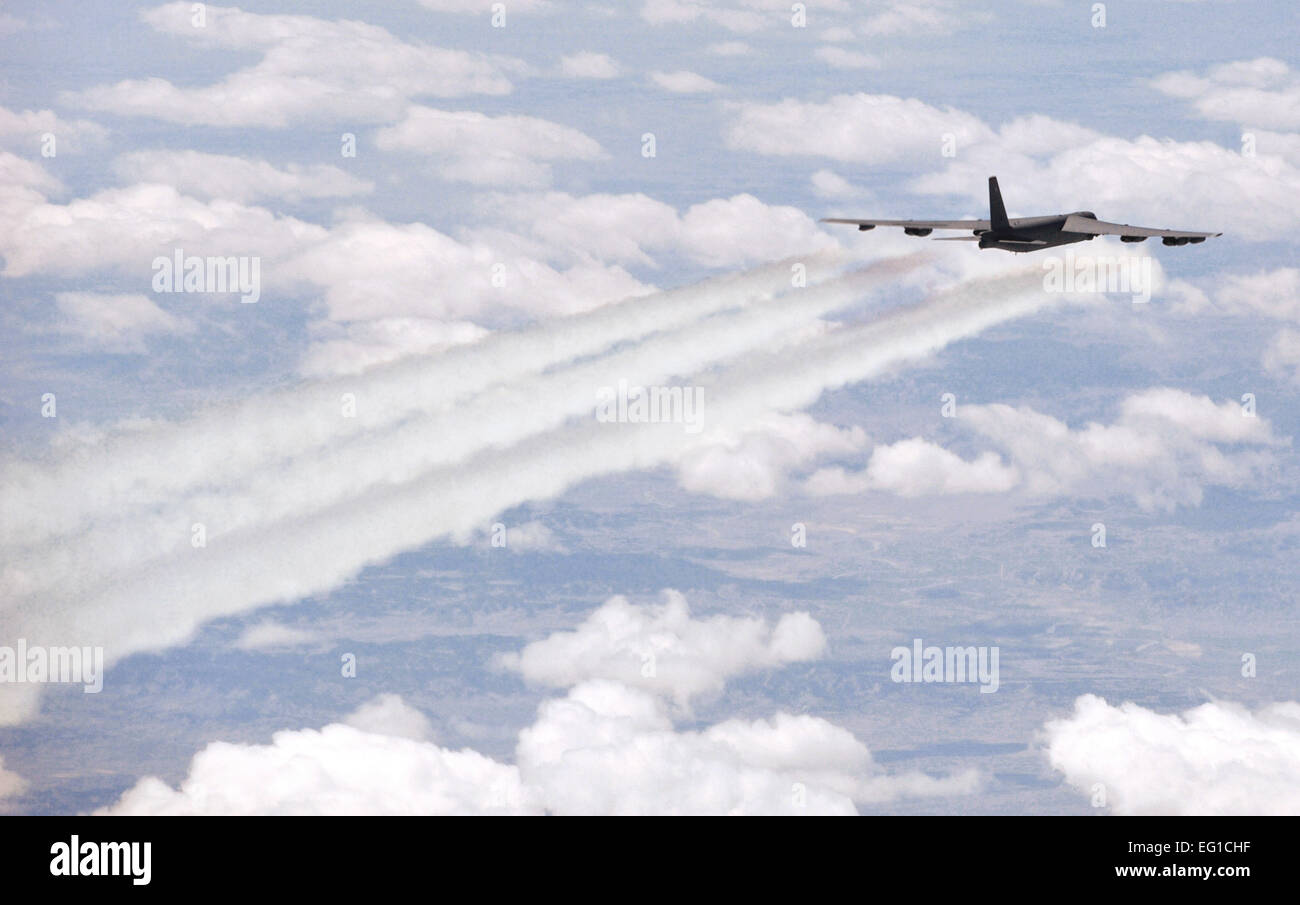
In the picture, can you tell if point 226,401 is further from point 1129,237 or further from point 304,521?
point 1129,237

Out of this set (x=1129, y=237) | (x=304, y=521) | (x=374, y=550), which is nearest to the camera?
(x=1129, y=237)
